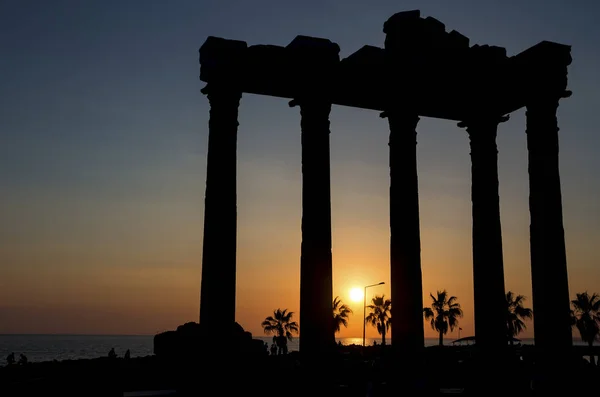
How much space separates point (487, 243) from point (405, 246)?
6743 mm

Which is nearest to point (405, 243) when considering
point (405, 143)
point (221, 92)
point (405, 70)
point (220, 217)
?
point (405, 143)

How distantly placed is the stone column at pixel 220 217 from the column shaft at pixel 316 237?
456cm

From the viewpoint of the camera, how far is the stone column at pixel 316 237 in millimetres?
40219

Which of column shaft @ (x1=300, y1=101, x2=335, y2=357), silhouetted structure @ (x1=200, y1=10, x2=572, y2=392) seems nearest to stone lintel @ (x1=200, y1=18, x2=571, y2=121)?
silhouetted structure @ (x1=200, y1=10, x2=572, y2=392)

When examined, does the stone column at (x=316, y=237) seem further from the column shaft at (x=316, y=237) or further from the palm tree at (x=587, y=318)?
the palm tree at (x=587, y=318)

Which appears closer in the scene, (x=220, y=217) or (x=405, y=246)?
(x=220, y=217)

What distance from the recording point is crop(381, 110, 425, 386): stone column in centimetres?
4281

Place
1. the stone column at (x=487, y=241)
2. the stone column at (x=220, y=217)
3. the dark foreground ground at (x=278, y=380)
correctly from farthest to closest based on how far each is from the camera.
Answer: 1. the stone column at (x=487, y=241)
2. the stone column at (x=220, y=217)
3. the dark foreground ground at (x=278, y=380)

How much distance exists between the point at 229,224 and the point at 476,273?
59.6 ft

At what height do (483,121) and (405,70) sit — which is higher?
(405,70)

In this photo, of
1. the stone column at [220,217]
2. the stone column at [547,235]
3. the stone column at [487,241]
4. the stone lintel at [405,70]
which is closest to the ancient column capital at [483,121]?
the stone column at [487,241]

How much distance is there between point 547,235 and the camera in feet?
147

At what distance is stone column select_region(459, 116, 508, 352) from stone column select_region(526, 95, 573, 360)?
2.35m

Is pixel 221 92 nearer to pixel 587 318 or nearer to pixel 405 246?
pixel 405 246
